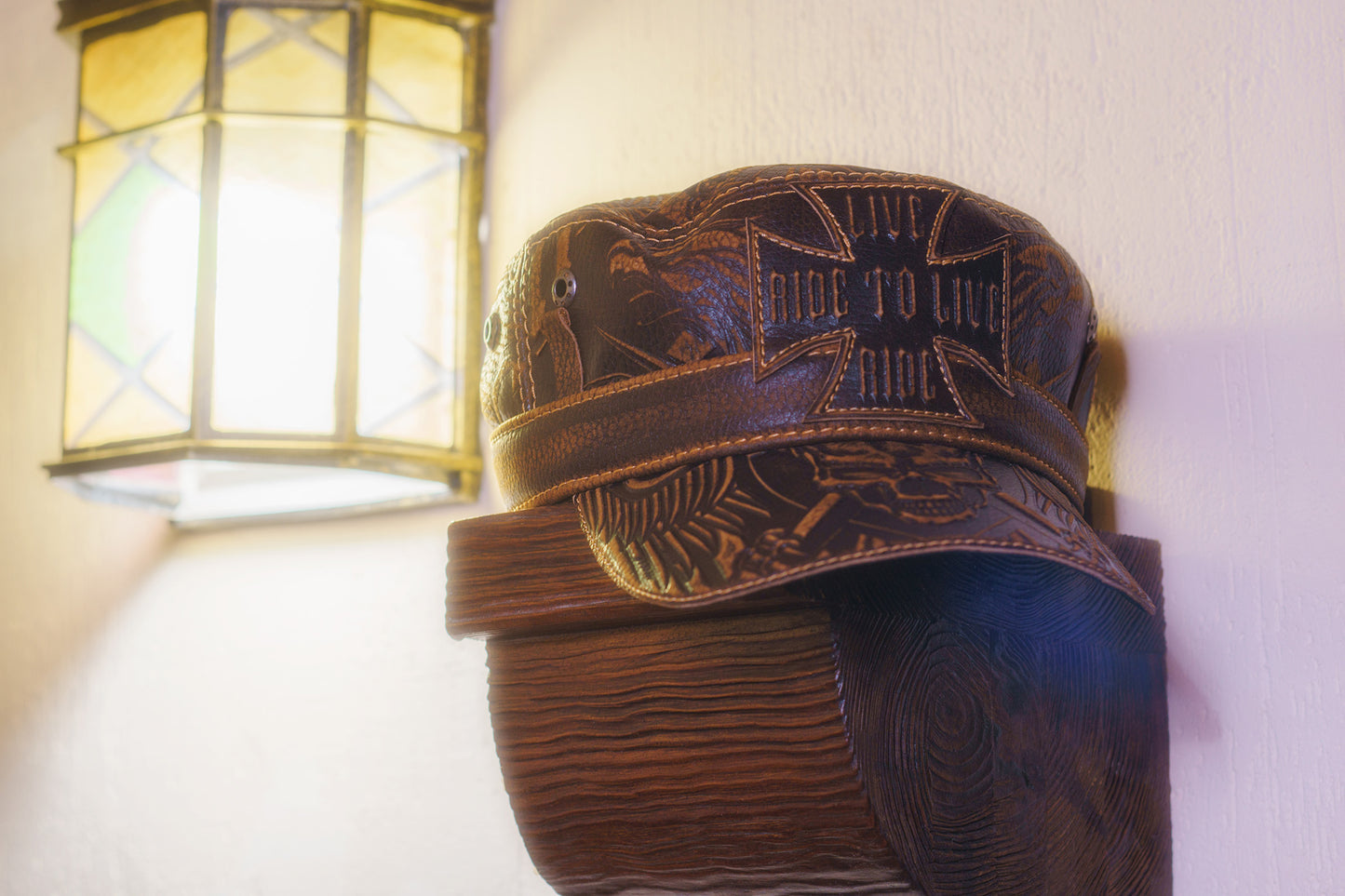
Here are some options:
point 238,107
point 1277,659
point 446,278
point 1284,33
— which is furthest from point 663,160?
point 1277,659

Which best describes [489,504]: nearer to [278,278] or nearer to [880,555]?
[278,278]

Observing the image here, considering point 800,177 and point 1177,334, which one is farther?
point 1177,334

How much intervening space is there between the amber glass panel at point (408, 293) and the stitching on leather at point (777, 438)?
0.41 meters

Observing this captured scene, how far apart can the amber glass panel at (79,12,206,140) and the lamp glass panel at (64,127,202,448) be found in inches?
0.8

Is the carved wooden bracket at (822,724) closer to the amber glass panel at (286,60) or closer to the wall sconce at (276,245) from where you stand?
the wall sconce at (276,245)

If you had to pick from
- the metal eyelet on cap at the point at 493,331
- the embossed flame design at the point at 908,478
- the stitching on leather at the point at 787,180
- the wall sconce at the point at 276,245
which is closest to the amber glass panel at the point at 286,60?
the wall sconce at the point at 276,245

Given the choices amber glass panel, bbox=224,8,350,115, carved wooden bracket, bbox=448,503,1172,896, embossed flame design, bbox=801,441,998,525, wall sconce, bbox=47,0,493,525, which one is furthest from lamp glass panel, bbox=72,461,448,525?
embossed flame design, bbox=801,441,998,525

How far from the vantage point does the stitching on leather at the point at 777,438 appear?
18.6 inches

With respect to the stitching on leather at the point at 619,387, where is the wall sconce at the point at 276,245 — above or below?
above

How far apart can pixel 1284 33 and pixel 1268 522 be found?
24 centimetres

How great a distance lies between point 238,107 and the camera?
0.90 m

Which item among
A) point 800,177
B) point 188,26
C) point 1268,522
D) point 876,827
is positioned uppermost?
point 188,26

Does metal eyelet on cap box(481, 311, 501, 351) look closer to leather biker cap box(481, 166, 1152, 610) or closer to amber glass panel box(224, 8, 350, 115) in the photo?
leather biker cap box(481, 166, 1152, 610)

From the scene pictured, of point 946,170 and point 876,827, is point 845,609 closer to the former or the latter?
point 876,827
